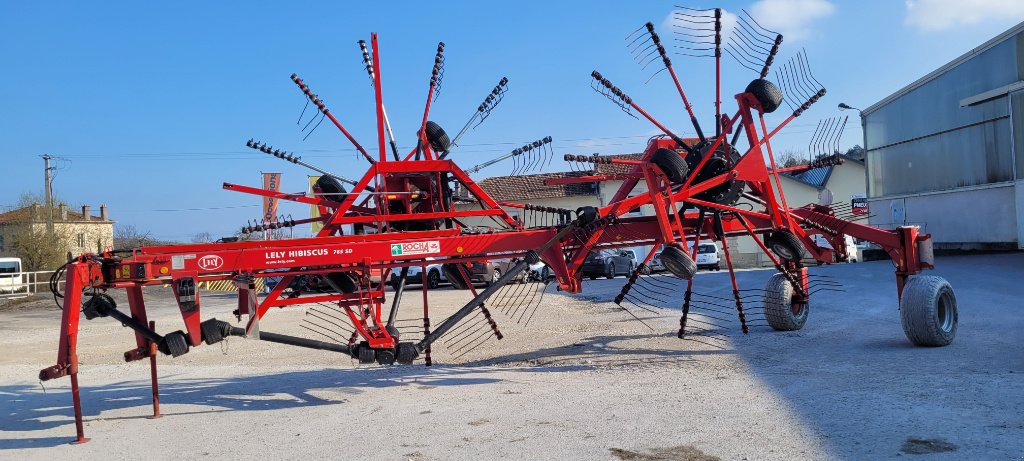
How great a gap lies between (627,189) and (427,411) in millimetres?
3978

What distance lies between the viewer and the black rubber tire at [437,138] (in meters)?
10.0

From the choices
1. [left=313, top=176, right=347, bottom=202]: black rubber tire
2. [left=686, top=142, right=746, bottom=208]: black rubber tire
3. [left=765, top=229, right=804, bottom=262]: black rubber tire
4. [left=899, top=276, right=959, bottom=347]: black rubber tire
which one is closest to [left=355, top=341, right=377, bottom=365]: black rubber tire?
[left=313, top=176, right=347, bottom=202]: black rubber tire

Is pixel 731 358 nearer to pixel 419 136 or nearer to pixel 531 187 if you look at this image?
pixel 419 136

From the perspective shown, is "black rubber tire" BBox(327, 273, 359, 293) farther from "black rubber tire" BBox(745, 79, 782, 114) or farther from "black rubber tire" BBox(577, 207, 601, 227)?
"black rubber tire" BBox(745, 79, 782, 114)

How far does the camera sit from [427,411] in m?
7.00

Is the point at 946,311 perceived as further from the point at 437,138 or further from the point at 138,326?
the point at 138,326

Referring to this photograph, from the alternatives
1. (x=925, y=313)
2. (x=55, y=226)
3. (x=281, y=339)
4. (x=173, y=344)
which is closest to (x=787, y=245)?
(x=925, y=313)

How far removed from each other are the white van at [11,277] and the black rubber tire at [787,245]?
3501 cm

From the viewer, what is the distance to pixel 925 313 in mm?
8906

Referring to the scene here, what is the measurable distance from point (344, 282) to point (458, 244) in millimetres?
1561

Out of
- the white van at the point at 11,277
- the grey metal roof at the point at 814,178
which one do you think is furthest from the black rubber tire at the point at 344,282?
the grey metal roof at the point at 814,178

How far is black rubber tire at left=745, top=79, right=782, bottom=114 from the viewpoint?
9047mm

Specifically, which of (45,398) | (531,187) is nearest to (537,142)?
(45,398)

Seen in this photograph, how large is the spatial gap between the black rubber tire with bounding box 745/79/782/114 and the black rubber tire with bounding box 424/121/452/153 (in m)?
3.52
